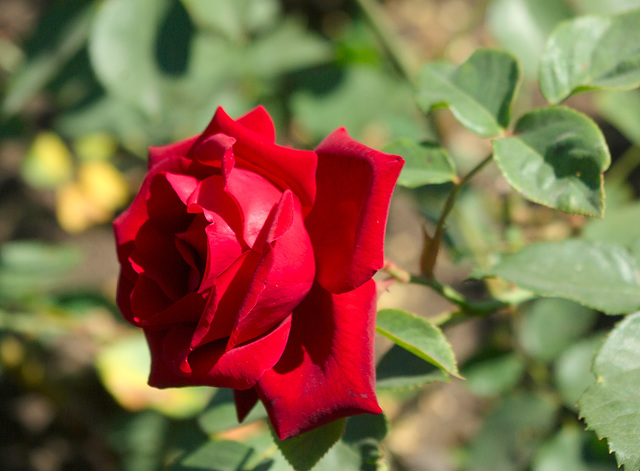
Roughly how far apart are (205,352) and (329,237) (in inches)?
7.1

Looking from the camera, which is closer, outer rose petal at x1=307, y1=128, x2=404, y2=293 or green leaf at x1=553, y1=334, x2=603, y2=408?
outer rose petal at x1=307, y1=128, x2=404, y2=293

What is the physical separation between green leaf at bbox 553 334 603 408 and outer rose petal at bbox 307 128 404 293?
802 millimetres

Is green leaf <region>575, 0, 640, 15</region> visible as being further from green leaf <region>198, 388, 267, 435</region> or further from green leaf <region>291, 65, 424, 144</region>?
green leaf <region>198, 388, 267, 435</region>

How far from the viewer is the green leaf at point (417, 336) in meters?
0.56

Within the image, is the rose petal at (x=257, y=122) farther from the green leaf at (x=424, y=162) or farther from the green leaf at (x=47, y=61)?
the green leaf at (x=47, y=61)

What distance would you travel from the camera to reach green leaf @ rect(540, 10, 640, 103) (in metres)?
0.67

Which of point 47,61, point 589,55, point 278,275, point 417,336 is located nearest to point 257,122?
point 278,275

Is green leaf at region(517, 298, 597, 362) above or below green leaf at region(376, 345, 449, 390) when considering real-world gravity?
below

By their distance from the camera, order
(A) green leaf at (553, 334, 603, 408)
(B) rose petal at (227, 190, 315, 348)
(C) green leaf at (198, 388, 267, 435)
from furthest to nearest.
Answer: (A) green leaf at (553, 334, 603, 408) → (C) green leaf at (198, 388, 267, 435) → (B) rose petal at (227, 190, 315, 348)

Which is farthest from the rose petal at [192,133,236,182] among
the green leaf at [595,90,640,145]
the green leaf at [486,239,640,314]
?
the green leaf at [595,90,640,145]

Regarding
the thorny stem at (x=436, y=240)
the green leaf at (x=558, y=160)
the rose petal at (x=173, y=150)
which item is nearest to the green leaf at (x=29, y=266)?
the rose petal at (x=173, y=150)

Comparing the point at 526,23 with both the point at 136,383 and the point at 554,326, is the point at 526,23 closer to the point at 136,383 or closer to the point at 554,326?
the point at 554,326

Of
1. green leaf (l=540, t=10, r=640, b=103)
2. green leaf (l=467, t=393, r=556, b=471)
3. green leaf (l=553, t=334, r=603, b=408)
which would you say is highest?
green leaf (l=540, t=10, r=640, b=103)

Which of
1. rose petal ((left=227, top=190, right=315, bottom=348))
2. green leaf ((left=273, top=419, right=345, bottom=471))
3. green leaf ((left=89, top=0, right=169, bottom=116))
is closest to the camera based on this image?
rose petal ((left=227, top=190, right=315, bottom=348))
